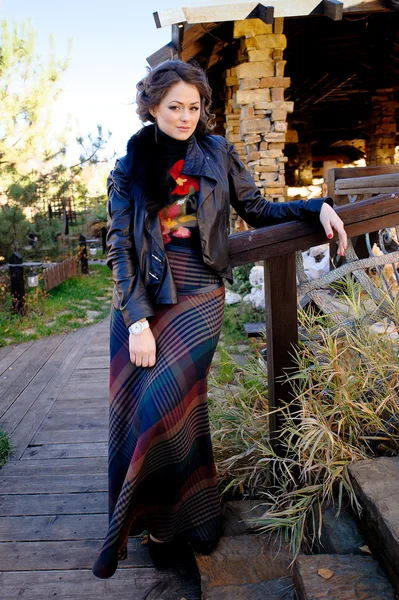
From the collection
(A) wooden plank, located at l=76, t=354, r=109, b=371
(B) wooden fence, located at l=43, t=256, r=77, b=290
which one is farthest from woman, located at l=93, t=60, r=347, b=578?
(B) wooden fence, located at l=43, t=256, r=77, b=290

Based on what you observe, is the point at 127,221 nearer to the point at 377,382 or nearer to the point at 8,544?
the point at 377,382

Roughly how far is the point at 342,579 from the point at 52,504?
4.78 ft

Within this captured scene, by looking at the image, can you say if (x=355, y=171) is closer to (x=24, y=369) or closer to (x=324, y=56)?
(x=24, y=369)

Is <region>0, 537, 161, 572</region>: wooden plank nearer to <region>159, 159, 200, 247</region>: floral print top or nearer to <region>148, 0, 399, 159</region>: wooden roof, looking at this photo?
<region>159, 159, 200, 247</region>: floral print top

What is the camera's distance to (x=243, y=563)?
195 centimetres

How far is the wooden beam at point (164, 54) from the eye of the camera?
5906 mm

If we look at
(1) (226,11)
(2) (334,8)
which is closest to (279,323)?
(1) (226,11)

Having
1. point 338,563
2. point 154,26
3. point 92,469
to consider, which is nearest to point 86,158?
point 154,26

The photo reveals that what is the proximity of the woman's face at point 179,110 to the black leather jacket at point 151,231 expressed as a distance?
3.0 inches

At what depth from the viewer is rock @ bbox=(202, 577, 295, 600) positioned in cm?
177

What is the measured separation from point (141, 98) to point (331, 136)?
1521 cm

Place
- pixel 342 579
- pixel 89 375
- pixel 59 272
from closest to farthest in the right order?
1. pixel 342 579
2. pixel 89 375
3. pixel 59 272

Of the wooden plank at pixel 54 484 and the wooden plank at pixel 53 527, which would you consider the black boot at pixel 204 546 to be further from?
the wooden plank at pixel 54 484

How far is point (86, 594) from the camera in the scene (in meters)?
1.94
